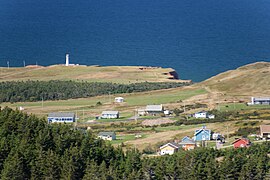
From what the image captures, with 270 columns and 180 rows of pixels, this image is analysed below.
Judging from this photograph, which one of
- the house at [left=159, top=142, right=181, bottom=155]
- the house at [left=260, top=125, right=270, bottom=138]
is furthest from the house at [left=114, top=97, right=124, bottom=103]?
the house at [left=159, top=142, right=181, bottom=155]

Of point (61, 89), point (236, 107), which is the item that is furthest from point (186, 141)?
point (61, 89)

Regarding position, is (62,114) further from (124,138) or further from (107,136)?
(107,136)

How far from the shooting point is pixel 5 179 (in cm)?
2719

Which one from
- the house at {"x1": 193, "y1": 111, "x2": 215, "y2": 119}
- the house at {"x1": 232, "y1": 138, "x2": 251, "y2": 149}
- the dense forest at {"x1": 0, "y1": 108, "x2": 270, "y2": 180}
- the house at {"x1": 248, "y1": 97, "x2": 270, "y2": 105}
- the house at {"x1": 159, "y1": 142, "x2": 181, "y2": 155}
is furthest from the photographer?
the house at {"x1": 248, "y1": 97, "x2": 270, "y2": 105}

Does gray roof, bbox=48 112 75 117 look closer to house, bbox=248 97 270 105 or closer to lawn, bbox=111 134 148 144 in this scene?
lawn, bbox=111 134 148 144

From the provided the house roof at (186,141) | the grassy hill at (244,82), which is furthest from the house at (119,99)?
the house roof at (186,141)

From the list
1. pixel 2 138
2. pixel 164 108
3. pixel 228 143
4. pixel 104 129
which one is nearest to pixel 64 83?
pixel 164 108

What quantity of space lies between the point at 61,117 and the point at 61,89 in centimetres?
1649

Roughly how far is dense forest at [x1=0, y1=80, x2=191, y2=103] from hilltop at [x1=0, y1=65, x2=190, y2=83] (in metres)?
4.25

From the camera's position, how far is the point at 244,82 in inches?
2557

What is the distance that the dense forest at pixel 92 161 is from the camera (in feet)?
92.6

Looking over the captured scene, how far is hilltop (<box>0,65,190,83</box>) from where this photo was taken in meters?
76.5

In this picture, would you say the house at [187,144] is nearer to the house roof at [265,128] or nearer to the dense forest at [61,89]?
the house roof at [265,128]

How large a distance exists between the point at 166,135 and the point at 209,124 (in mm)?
4619
